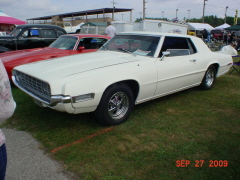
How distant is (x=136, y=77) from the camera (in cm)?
352

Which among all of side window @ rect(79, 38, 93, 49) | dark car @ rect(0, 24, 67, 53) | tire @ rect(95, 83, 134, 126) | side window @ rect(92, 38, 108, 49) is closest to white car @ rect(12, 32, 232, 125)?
tire @ rect(95, 83, 134, 126)

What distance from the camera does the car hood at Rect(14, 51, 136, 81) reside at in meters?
3.16

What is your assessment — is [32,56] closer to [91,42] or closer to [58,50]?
[58,50]

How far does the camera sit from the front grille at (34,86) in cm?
306

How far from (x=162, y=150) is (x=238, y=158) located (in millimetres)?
921

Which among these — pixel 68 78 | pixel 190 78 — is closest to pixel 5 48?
pixel 68 78

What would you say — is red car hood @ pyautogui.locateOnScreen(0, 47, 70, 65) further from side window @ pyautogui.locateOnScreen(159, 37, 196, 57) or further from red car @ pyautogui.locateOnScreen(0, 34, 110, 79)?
side window @ pyautogui.locateOnScreen(159, 37, 196, 57)

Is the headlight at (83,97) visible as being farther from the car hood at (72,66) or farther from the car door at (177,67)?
the car door at (177,67)

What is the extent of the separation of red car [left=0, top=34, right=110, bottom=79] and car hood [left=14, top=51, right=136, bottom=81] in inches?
69.6

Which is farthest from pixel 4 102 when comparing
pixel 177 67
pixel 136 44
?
pixel 177 67

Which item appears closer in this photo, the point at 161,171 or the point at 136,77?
the point at 161,171

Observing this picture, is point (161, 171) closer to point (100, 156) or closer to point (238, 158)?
point (100, 156)

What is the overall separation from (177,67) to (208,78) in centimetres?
170

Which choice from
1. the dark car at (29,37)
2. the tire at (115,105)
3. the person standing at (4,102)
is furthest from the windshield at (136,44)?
the dark car at (29,37)
